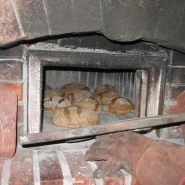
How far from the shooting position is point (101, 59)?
117cm

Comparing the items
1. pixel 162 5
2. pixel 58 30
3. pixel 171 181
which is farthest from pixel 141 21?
pixel 171 181

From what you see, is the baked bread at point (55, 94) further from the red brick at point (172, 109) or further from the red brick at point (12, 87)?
the red brick at point (172, 109)

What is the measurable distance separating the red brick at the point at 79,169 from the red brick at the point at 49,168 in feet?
0.20

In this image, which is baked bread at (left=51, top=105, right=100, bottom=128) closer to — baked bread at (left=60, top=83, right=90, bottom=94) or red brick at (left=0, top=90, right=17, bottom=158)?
red brick at (left=0, top=90, right=17, bottom=158)

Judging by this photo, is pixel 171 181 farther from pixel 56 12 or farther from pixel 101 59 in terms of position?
pixel 56 12

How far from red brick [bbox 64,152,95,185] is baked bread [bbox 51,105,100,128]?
0.88 feet

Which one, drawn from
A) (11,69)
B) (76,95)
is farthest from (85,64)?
(76,95)

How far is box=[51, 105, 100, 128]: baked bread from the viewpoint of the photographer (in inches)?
55.2

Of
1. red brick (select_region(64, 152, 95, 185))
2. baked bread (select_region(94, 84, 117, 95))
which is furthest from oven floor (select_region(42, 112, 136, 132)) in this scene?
baked bread (select_region(94, 84, 117, 95))

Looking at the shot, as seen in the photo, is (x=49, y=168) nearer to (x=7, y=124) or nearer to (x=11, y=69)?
(x=7, y=124)

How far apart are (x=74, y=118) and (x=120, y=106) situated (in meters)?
0.48

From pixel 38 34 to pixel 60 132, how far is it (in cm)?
41

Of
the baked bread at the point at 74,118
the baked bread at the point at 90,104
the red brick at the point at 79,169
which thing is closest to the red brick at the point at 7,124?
the red brick at the point at 79,169

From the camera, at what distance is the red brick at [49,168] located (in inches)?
36.7
